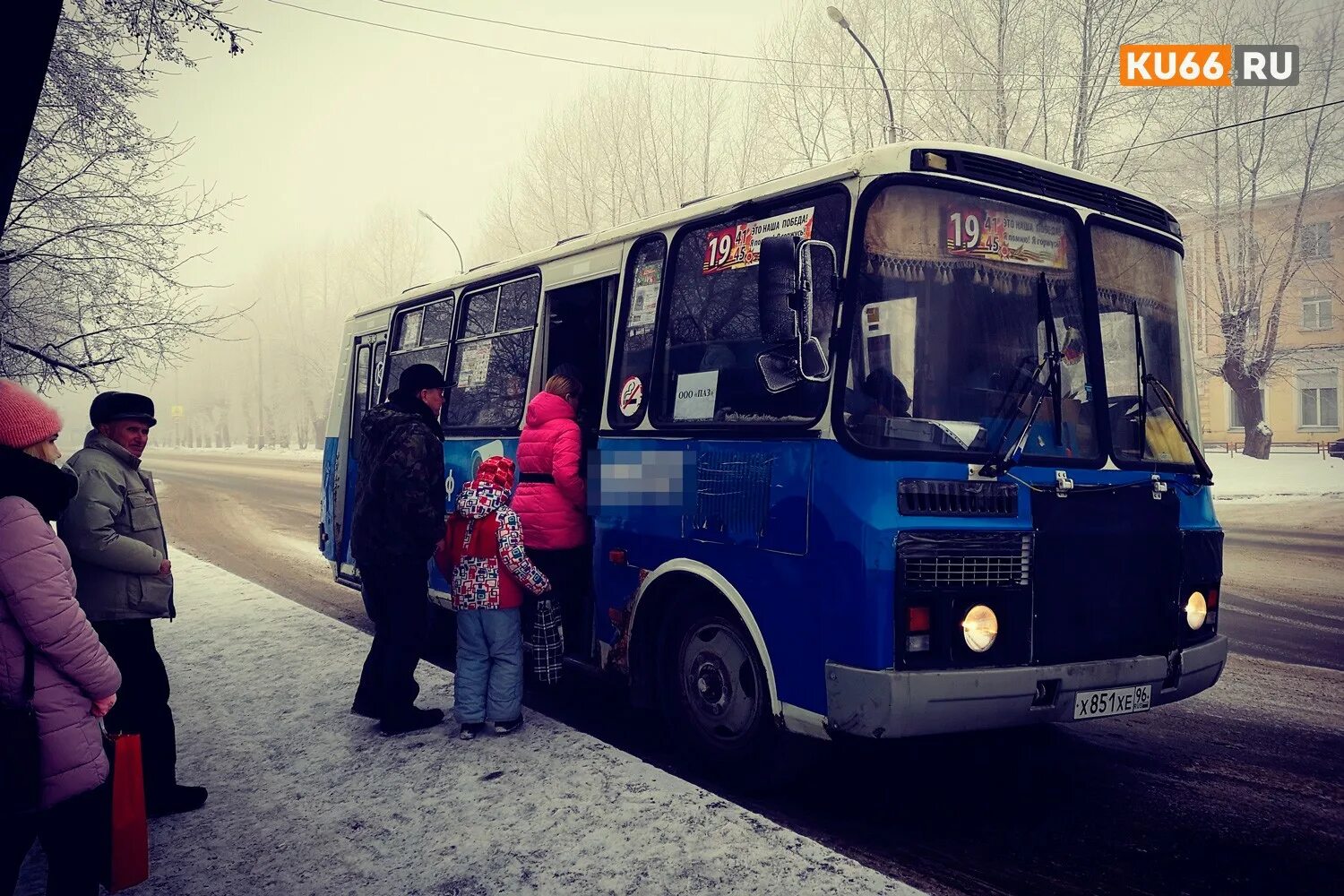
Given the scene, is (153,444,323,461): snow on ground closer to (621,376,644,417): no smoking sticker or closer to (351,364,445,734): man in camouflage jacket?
(351,364,445,734): man in camouflage jacket

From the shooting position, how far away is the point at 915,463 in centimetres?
392

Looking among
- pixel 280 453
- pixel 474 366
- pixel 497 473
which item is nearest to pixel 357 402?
pixel 474 366

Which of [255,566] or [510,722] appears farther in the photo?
[255,566]

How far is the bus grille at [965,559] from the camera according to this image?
380 cm

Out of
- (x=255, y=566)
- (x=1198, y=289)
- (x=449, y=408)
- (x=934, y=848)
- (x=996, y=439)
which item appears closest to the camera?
(x=934, y=848)

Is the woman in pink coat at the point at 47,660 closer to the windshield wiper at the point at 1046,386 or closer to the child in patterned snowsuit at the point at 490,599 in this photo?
the child in patterned snowsuit at the point at 490,599

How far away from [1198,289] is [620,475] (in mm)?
31420

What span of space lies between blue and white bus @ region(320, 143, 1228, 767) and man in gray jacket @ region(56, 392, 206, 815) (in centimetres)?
226

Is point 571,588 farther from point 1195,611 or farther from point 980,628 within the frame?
point 1195,611

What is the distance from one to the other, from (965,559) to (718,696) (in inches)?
59.2

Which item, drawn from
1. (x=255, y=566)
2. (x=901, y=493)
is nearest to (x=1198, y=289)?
(x=255, y=566)

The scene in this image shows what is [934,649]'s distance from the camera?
383cm

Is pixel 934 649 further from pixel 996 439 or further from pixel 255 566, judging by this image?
pixel 255 566

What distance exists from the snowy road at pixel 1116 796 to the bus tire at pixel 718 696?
160mm
